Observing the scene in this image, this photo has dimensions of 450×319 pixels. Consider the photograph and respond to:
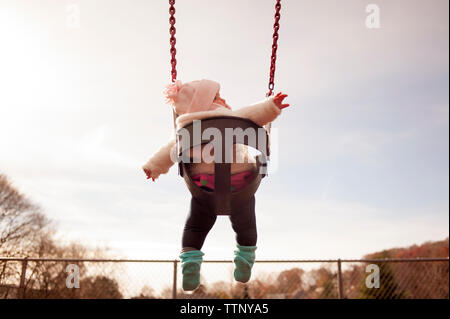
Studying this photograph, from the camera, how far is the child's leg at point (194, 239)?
173 centimetres

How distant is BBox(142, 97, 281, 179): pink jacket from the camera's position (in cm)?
169

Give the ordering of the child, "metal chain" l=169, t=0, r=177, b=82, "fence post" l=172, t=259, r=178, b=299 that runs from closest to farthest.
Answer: the child < "metal chain" l=169, t=0, r=177, b=82 < "fence post" l=172, t=259, r=178, b=299

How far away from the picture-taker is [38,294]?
6.87 m

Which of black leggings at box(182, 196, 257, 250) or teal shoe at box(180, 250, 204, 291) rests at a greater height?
black leggings at box(182, 196, 257, 250)

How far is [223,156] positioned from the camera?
164 centimetres

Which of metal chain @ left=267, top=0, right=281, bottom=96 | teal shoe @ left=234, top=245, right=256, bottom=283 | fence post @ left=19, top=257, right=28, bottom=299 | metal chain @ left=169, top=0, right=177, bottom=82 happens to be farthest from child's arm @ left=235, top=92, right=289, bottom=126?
fence post @ left=19, top=257, right=28, bottom=299

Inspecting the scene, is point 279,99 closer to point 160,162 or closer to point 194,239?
point 160,162

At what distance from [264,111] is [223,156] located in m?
0.29

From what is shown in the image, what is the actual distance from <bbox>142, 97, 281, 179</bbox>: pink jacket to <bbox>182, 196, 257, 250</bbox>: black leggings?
183 mm

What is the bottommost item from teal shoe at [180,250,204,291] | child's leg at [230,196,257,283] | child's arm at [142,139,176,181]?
teal shoe at [180,250,204,291]

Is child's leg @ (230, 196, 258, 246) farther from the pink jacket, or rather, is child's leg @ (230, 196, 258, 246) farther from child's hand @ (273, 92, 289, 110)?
child's hand @ (273, 92, 289, 110)

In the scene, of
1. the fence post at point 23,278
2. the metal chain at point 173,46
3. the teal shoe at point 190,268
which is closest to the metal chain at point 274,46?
the metal chain at point 173,46

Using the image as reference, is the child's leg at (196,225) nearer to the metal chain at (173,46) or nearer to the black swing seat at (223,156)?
the black swing seat at (223,156)
